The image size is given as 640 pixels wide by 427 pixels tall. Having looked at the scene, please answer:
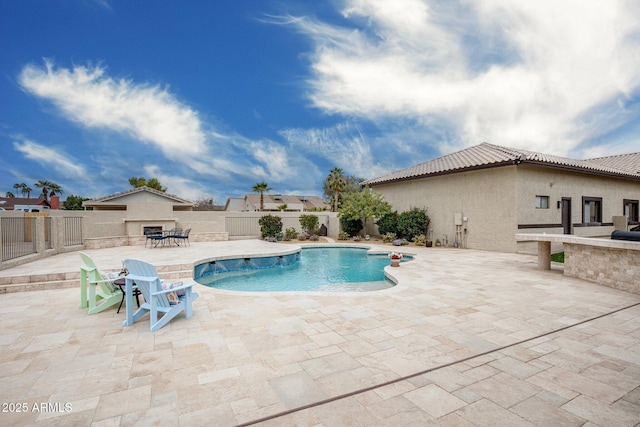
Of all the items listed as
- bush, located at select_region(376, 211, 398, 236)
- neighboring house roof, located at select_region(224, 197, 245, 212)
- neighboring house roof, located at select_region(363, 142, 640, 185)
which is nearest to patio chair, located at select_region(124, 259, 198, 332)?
neighboring house roof, located at select_region(363, 142, 640, 185)

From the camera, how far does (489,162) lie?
12.1m

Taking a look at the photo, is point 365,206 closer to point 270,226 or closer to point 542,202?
point 270,226

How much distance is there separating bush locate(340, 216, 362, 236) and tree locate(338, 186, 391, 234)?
1.80 feet

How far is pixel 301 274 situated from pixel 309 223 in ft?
28.4

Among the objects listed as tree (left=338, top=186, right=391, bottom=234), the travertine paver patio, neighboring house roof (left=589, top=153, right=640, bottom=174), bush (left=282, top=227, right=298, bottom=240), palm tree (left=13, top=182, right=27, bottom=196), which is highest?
palm tree (left=13, top=182, right=27, bottom=196)

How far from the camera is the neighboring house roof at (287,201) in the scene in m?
45.0

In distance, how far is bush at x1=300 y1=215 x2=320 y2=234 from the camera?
717 inches

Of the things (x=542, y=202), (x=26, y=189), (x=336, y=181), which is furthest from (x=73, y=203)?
(x=26, y=189)

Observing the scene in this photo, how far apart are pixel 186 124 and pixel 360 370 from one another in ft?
88.9

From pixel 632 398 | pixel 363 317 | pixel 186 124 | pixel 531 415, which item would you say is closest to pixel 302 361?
pixel 363 317

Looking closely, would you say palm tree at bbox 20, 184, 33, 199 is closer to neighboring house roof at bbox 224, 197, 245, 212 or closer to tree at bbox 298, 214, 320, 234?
neighboring house roof at bbox 224, 197, 245, 212

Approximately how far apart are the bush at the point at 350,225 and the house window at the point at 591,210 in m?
11.2

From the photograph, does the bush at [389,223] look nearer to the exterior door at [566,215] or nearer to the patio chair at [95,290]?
the exterior door at [566,215]

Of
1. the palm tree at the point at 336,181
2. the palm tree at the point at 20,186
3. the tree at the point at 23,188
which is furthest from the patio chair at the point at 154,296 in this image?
the palm tree at the point at 20,186
